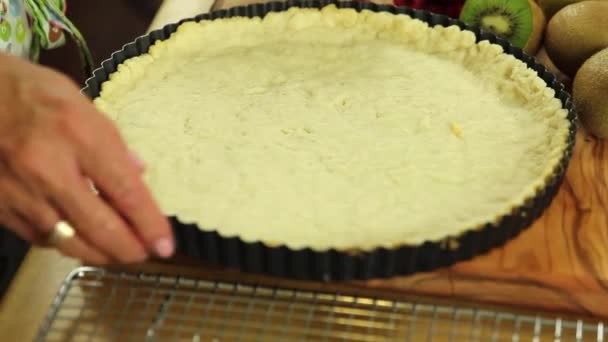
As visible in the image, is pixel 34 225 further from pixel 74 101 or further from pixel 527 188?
pixel 527 188

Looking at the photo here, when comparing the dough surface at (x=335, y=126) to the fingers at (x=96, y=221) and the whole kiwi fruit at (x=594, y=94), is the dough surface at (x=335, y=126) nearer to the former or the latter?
the whole kiwi fruit at (x=594, y=94)

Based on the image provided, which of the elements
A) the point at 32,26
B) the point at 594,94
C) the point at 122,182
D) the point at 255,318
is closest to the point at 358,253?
the point at 255,318

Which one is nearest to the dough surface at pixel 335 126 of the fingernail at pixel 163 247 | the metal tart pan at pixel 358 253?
the metal tart pan at pixel 358 253

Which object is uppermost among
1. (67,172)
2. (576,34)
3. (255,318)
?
(67,172)

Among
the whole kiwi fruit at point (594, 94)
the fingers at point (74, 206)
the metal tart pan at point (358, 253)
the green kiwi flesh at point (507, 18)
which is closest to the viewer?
the fingers at point (74, 206)

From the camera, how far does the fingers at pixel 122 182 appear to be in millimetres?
508

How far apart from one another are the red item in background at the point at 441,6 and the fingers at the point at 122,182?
2.28 ft

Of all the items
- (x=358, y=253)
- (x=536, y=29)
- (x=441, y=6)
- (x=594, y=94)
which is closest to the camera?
(x=358, y=253)

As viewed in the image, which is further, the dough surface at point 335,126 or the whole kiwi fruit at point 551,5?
the whole kiwi fruit at point 551,5

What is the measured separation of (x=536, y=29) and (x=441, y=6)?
166 millimetres

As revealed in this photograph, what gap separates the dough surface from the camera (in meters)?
0.71

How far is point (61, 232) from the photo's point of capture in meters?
0.53

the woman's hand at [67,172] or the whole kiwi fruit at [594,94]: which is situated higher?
the woman's hand at [67,172]

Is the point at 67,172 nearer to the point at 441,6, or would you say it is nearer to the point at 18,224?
the point at 18,224
